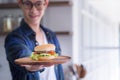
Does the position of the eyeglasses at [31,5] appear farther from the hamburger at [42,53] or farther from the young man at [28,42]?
the hamburger at [42,53]

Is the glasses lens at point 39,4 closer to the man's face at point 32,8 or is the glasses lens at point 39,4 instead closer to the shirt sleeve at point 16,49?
the man's face at point 32,8

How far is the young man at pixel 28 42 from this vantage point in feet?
2.33

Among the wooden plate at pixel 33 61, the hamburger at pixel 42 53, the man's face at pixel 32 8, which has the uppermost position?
the man's face at pixel 32 8

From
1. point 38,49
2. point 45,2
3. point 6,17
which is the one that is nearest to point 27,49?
point 38,49

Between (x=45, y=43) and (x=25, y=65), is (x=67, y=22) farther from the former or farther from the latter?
(x=25, y=65)

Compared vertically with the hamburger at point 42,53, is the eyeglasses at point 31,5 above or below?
above

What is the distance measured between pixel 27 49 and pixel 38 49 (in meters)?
0.03

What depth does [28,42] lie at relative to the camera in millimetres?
755

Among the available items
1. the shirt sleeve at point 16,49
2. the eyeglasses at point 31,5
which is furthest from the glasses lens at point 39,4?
the shirt sleeve at point 16,49

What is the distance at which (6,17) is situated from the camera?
1.43m

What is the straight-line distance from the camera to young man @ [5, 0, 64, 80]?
2.33ft

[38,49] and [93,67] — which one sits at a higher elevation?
[38,49]

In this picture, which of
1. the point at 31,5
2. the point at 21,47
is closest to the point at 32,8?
the point at 31,5

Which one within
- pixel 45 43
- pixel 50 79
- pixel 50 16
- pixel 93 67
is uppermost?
pixel 50 16
